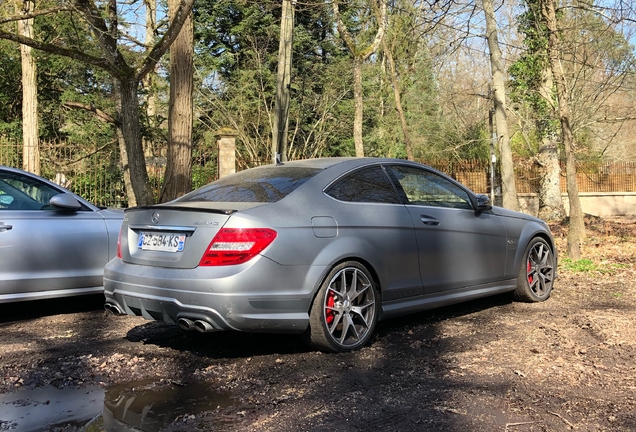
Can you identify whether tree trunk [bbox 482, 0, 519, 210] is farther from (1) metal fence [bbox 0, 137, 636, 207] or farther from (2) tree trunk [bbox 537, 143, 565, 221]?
(2) tree trunk [bbox 537, 143, 565, 221]

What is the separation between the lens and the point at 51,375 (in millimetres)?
4242

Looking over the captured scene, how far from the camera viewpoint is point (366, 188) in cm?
513

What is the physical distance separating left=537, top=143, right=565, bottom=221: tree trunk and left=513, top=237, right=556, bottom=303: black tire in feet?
48.7

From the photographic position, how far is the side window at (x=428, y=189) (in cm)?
549

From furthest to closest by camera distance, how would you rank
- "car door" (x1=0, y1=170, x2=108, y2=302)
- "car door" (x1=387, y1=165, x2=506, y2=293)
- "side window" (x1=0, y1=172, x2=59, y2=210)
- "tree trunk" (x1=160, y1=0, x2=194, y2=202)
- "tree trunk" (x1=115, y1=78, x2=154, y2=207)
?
"tree trunk" (x1=160, y1=0, x2=194, y2=202) → "tree trunk" (x1=115, y1=78, x2=154, y2=207) → "side window" (x1=0, y1=172, x2=59, y2=210) → "car door" (x1=0, y1=170, x2=108, y2=302) → "car door" (x1=387, y1=165, x2=506, y2=293)


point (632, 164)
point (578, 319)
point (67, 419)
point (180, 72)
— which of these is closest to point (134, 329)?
point (67, 419)

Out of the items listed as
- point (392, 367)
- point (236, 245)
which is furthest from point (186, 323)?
point (392, 367)

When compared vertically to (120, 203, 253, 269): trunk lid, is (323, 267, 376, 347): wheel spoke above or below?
below

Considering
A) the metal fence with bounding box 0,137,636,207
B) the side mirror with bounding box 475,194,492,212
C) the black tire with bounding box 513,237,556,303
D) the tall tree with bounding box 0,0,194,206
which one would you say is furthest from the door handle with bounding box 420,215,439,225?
the metal fence with bounding box 0,137,636,207

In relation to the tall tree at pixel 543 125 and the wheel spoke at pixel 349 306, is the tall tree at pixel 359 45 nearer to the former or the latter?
the tall tree at pixel 543 125

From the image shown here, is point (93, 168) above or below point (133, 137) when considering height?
above

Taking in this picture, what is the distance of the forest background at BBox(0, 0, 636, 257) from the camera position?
10305mm

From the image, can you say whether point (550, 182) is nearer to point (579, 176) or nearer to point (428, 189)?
point (579, 176)

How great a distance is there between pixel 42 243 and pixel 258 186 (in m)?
2.55
